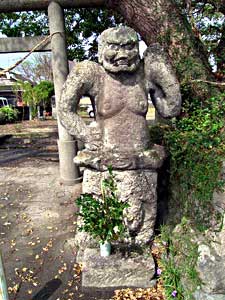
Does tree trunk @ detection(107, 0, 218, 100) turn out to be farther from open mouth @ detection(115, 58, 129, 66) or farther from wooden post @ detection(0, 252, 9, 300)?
wooden post @ detection(0, 252, 9, 300)

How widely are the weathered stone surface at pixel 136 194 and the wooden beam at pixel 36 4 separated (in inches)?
109

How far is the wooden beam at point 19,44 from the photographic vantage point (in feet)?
16.4

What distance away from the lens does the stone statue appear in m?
2.42

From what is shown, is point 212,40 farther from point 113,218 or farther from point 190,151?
point 113,218

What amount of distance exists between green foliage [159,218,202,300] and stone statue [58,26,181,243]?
1.43ft

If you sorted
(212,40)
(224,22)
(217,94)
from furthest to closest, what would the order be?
(212,40)
(224,22)
(217,94)

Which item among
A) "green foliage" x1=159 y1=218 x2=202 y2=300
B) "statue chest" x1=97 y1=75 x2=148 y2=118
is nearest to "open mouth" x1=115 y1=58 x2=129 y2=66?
"statue chest" x1=97 y1=75 x2=148 y2=118

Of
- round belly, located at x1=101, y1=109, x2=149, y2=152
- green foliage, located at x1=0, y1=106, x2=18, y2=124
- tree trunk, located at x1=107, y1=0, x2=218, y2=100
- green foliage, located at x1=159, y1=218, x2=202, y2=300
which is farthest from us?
green foliage, located at x1=0, y1=106, x2=18, y2=124

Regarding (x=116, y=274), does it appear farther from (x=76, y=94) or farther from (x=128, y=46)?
(x=128, y=46)

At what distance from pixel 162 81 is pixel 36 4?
2852mm

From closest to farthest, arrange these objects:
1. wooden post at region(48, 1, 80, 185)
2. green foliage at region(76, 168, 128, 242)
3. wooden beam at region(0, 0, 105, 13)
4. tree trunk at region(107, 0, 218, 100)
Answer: green foliage at region(76, 168, 128, 242) → tree trunk at region(107, 0, 218, 100) → wooden beam at region(0, 0, 105, 13) → wooden post at region(48, 1, 80, 185)

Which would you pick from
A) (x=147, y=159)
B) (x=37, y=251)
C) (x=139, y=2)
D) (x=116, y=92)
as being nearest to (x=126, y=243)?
(x=147, y=159)

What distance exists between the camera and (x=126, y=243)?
268 centimetres

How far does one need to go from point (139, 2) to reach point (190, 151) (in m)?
1.97
